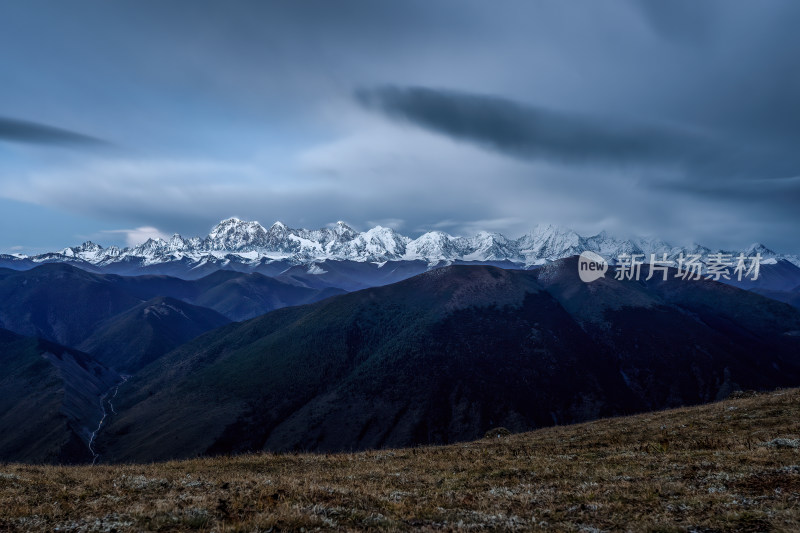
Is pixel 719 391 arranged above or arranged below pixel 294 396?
above

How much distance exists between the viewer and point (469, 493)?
708 inches

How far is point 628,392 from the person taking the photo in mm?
191125

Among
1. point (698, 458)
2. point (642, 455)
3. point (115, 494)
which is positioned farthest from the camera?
point (642, 455)

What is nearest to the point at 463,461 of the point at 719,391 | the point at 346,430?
the point at 346,430

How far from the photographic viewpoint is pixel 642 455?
23.8m

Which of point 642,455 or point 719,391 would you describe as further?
point 719,391

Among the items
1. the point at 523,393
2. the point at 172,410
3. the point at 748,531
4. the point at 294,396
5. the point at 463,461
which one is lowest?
the point at 172,410

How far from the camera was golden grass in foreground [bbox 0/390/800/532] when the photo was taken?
13.0m

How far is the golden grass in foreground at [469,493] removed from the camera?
514 inches

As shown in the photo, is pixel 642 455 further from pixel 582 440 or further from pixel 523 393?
pixel 523 393

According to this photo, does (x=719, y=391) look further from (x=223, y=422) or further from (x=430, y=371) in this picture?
(x=223, y=422)

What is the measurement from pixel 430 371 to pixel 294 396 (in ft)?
199

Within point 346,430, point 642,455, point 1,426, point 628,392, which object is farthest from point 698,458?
point 1,426

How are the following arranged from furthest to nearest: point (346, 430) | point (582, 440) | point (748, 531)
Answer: point (346, 430) → point (582, 440) → point (748, 531)
